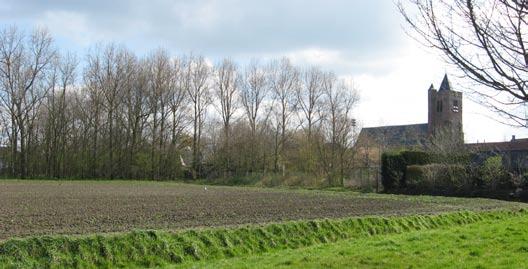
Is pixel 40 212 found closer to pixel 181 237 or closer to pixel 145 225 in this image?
pixel 145 225

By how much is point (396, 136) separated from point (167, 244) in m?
81.4

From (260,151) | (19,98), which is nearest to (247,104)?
(260,151)

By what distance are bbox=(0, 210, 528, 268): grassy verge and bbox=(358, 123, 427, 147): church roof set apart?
42.3 metres

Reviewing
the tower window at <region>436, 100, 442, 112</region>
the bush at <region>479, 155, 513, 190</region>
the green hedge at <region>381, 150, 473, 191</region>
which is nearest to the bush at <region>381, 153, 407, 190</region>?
the green hedge at <region>381, 150, 473, 191</region>

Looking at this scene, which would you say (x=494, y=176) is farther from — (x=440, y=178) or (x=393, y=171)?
(x=393, y=171)

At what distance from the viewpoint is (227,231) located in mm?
14188

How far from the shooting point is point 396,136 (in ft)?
296

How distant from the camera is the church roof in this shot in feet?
217

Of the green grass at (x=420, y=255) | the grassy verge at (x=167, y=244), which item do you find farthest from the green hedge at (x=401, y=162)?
the green grass at (x=420, y=255)

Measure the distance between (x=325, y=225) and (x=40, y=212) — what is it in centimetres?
1008

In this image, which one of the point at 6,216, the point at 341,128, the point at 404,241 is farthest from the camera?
the point at 341,128

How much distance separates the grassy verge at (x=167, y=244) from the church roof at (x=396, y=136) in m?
42.3

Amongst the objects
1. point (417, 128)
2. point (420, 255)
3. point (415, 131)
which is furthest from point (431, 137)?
point (420, 255)

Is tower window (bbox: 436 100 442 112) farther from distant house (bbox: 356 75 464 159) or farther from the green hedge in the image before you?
the green hedge
